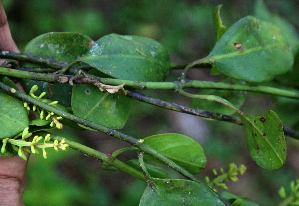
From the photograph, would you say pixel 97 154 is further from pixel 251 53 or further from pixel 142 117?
pixel 142 117

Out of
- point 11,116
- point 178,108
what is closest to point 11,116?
point 11,116

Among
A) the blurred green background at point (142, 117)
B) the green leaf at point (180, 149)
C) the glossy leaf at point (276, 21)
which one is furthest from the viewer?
the blurred green background at point (142, 117)

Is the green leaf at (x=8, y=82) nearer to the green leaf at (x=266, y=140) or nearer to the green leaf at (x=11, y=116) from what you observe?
the green leaf at (x=11, y=116)

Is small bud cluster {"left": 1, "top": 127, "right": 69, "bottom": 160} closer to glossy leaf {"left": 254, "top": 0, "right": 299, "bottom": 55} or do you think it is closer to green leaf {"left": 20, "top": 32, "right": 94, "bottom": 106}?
green leaf {"left": 20, "top": 32, "right": 94, "bottom": 106}

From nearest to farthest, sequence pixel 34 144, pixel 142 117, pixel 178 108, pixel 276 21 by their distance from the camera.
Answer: pixel 34 144, pixel 178 108, pixel 276 21, pixel 142 117

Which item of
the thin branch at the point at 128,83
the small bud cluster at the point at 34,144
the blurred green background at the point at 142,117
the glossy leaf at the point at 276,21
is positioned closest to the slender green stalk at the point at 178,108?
the thin branch at the point at 128,83

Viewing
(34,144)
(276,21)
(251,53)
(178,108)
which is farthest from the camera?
(276,21)
